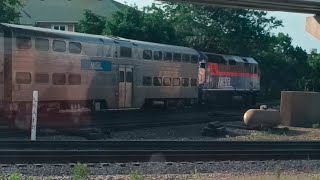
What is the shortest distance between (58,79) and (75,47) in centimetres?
163

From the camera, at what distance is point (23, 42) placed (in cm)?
2081

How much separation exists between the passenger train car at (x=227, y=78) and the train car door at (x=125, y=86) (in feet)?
28.0

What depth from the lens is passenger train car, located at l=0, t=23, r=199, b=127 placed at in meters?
20.6

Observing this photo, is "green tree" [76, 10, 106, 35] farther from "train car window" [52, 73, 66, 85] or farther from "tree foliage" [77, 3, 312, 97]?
"train car window" [52, 73, 66, 85]

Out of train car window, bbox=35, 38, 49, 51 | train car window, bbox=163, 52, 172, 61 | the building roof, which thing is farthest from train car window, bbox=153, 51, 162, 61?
the building roof

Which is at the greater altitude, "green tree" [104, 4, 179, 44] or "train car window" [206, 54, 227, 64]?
"green tree" [104, 4, 179, 44]

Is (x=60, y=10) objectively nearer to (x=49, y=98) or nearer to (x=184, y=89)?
(x=184, y=89)

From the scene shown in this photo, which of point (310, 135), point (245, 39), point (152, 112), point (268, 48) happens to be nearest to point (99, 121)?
point (152, 112)

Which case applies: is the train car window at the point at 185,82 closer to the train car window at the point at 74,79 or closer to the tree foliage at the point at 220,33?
the train car window at the point at 74,79

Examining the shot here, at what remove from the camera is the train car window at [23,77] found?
2067 centimetres

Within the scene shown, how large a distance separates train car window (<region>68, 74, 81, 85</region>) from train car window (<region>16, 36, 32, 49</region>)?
8.41ft

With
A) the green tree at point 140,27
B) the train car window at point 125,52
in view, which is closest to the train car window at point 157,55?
the train car window at point 125,52

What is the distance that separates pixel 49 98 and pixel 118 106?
464cm

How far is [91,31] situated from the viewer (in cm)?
4606
